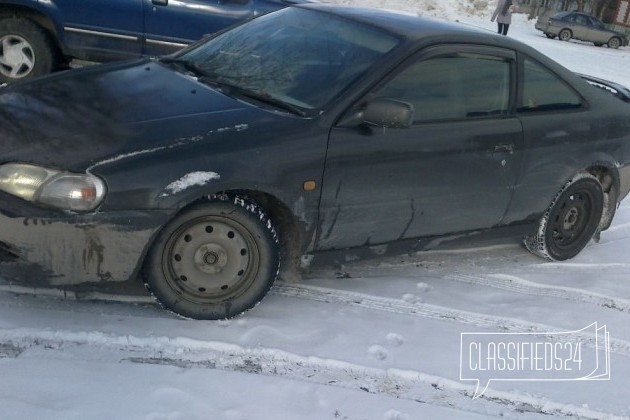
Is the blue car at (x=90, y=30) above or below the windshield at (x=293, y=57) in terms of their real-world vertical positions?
below

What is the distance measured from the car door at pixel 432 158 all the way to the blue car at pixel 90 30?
13.3 feet

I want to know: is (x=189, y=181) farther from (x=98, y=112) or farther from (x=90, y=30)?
(x=90, y=30)

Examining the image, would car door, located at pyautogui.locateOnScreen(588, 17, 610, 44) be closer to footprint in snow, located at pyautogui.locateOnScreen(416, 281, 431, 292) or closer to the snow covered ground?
the snow covered ground

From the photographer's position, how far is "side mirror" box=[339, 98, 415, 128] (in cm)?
353

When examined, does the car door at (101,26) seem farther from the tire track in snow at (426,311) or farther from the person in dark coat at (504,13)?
the person in dark coat at (504,13)

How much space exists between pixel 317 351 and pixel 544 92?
93.7 inches

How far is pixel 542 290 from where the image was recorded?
14.6 ft

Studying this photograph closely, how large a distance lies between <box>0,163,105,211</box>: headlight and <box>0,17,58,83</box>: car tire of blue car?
4013 millimetres

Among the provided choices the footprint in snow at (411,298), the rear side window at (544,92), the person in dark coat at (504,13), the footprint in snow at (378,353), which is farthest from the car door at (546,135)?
the person in dark coat at (504,13)

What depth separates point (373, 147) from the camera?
12.0 feet

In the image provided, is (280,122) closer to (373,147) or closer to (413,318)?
(373,147)

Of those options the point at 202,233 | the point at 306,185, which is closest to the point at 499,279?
the point at 306,185

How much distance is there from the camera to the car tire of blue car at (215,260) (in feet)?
10.8

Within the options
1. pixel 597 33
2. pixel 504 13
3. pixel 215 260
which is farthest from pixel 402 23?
pixel 597 33
